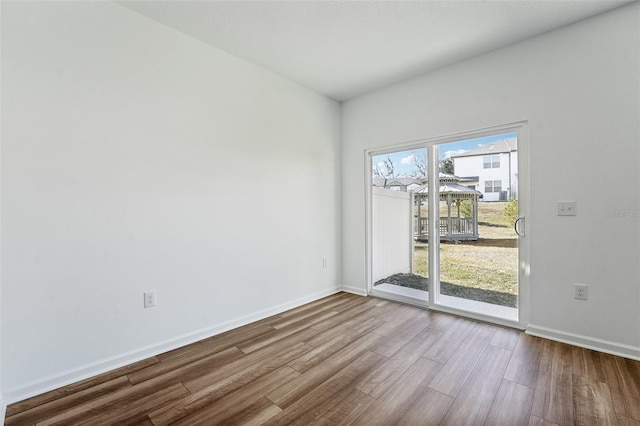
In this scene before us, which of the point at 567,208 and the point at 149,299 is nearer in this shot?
the point at 149,299

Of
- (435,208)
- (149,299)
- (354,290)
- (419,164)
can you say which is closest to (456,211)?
(435,208)

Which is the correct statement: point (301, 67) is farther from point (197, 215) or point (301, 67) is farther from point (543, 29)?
point (543, 29)

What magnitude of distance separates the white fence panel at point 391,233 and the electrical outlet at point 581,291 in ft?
5.21

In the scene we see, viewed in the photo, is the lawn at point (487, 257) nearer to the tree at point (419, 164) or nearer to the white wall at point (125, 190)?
the tree at point (419, 164)

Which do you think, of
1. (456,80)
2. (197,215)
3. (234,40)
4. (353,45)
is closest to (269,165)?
(197,215)

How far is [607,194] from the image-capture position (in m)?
2.26

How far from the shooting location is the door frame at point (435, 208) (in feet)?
8.73

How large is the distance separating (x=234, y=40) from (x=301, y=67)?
2.53 feet

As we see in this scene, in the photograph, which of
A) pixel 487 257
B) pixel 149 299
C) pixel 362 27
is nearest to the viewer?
pixel 149 299

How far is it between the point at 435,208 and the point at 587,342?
1.70 m

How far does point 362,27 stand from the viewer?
7.89ft

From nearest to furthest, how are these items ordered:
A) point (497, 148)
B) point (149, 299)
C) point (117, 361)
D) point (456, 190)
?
1. point (117, 361)
2. point (149, 299)
3. point (497, 148)
4. point (456, 190)

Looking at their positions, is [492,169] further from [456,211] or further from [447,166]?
[456,211]

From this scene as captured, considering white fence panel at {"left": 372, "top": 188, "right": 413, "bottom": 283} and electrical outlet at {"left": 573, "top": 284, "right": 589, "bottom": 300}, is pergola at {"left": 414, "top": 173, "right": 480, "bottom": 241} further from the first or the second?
electrical outlet at {"left": 573, "top": 284, "right": 589, "bottom": 300}
